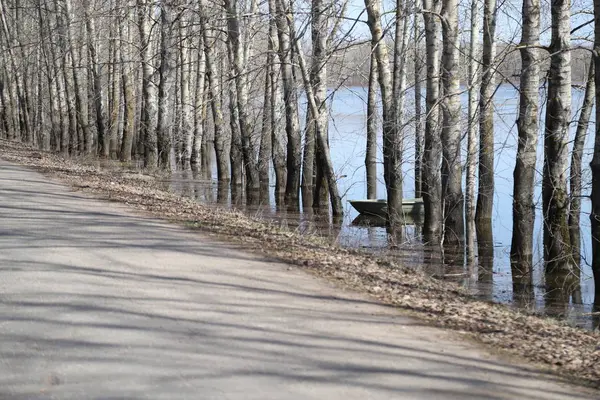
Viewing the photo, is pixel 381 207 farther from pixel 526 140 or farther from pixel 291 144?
pixel 526 140

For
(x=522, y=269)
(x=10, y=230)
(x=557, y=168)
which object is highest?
(x=557, y=168)

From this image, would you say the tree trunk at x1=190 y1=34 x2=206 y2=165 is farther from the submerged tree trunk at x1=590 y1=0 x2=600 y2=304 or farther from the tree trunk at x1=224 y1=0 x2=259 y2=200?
the submerged tree trunk at x1=590 y1=0 x2=600 y2=304

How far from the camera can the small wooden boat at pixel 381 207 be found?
2003 centimetres

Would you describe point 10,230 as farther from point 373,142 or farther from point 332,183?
point 373,142

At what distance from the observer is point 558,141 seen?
12.1 m

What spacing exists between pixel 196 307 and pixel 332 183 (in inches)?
501

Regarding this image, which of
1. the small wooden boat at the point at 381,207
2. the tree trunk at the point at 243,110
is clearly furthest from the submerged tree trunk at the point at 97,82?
the small wooden boat at the point at 381,207

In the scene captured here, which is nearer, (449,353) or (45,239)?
(449,353)

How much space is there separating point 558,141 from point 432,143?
4.01m

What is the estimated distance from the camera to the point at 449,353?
6.13 meters

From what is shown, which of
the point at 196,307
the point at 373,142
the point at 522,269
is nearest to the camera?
the point at 196,307

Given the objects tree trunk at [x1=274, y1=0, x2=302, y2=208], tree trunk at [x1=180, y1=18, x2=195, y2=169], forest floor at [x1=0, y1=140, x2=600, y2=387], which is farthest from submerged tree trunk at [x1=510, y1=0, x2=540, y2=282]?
tree trunk at [x1=180, y1=18, x2=195, y2=169]

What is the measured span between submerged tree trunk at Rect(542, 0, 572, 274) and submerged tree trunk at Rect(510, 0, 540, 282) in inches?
17.4

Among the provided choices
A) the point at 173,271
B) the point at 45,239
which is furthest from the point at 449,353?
the point at 45,239
